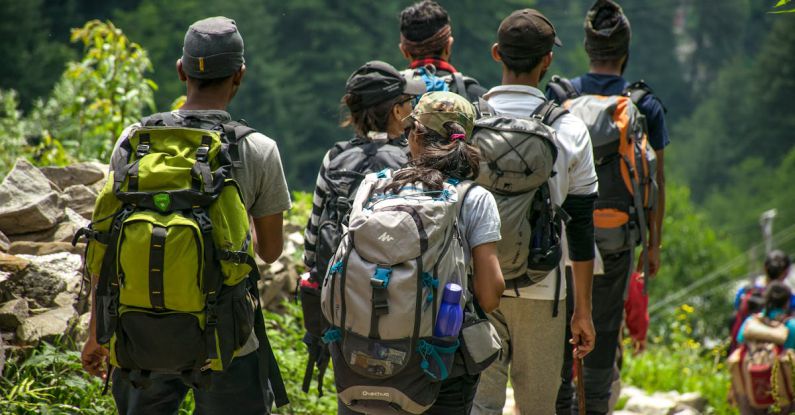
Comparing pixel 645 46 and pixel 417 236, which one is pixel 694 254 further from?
pixel 417 236

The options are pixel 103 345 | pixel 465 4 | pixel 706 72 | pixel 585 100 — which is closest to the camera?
pixel 103 345

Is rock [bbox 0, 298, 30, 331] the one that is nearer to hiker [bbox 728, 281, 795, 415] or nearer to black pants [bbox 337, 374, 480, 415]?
black pants [bbox 337, 374, 480, 415]

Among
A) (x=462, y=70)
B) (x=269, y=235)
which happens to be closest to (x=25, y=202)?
(x=269, y=235)

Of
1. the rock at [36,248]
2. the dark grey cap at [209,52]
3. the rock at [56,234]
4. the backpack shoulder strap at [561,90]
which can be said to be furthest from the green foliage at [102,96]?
the dark grey cap at [209,52]

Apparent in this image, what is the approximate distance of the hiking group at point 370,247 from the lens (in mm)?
2885

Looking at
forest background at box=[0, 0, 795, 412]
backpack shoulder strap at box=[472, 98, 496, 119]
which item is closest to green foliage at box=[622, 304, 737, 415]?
forest background at box=[0, 0, 795, 412]

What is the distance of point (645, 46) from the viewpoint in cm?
8044

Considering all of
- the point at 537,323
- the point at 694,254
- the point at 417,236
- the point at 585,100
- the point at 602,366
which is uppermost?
the point at 585,100

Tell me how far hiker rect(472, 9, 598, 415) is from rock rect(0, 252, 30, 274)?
89.0 inches

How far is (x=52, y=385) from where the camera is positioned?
14.6 feet

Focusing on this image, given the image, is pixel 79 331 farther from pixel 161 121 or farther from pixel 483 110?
pixel 483 110

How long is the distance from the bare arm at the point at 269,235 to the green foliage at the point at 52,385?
141cm

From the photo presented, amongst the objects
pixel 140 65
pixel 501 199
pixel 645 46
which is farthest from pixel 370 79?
pixel 645 46

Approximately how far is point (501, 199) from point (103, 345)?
55.9 inches
